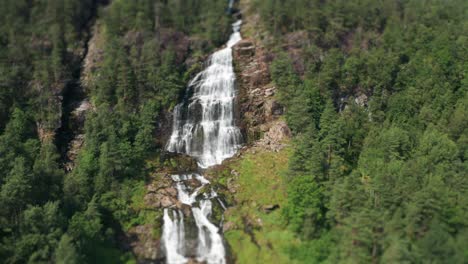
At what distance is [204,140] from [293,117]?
677 inches

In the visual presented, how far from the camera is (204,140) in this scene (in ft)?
273

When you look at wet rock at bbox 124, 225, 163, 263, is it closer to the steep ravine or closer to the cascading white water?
the cascading white water

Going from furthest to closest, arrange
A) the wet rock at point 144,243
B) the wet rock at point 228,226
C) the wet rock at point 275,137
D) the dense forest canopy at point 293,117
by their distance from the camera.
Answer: the wet rock at point 275,137, the wet rock at point 228,226, the wet rock at point 144,243, the dense forest canopy at point 293,117

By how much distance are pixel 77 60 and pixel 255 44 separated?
4074 cm

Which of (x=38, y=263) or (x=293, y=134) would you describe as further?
(x=293, y=134)

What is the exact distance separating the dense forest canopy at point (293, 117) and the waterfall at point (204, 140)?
12.6ft

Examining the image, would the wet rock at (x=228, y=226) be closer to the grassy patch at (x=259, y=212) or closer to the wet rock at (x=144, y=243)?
the grassy patch at (x=259, y=212)

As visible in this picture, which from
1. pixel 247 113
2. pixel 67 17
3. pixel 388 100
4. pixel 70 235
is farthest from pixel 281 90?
pixel 67 17

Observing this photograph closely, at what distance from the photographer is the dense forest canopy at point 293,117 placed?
5591 cm

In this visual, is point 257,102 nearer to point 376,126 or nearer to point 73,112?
point 376,126

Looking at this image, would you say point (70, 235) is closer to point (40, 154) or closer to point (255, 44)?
point (40, 154)

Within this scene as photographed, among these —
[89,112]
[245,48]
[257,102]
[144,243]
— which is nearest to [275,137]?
[257,102]

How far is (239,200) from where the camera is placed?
6956 cm


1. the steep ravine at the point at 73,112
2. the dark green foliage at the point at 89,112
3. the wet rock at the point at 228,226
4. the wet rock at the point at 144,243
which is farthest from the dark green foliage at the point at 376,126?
the steep ravine at the point at 73,112
